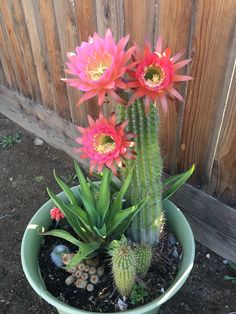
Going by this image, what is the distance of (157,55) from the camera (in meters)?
1.09

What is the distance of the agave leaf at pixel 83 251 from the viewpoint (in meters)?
1.41

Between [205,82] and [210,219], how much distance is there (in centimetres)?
76

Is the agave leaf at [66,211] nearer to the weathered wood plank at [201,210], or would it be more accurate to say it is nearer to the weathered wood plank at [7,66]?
the weathered wood plank at [201,210]

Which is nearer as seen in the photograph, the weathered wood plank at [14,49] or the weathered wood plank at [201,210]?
the weathered wood plank at [201,210]

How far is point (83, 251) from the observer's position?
1436 mm

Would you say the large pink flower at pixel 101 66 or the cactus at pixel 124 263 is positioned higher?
the large pink flower at pixel 101 66

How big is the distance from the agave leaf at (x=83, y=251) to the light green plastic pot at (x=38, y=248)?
0.15 meters

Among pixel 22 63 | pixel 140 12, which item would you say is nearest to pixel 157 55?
pixel 140 12

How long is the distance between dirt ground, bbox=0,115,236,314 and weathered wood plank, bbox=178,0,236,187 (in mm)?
526

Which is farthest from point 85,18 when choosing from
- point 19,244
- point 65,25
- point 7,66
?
point 19,244

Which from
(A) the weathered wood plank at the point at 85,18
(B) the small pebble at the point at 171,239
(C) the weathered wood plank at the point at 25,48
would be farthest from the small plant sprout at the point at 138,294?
(C) the weathered wood plank at the point at 25,48

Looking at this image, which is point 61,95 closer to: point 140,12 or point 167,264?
point 140,12

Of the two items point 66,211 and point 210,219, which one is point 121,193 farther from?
point 210,219

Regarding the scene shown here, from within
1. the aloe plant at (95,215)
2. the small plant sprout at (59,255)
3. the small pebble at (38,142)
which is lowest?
the small pebble at (38,142)
